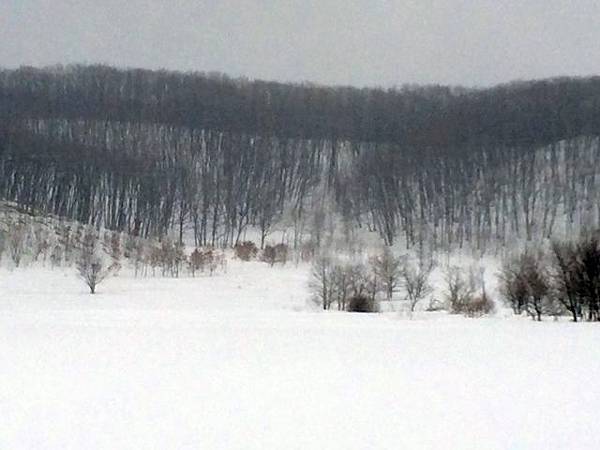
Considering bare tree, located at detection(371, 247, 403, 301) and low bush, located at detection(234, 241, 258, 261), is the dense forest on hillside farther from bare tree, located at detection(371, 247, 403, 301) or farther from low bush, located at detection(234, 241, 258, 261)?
bare tree, located at detection(371, 247, 403, 301)

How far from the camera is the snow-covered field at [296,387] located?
20.9 ft

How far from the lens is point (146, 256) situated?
48.9m

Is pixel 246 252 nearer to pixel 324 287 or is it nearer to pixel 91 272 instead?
pixel 91 272

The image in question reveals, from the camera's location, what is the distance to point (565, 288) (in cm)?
2584

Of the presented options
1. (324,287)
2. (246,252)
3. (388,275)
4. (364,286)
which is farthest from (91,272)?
(246,252)

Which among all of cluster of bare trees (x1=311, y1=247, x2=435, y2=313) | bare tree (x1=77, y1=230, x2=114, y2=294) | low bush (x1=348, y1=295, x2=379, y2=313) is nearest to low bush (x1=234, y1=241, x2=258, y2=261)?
bare tree (x1=77, y1=230, x2=114, y2=294)

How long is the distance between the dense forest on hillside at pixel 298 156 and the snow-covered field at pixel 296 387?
49.3 metres

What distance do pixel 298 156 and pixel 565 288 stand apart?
58.1 meters

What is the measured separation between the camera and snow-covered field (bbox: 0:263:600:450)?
637 cm

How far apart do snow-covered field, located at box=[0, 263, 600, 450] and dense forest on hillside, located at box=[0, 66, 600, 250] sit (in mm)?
49331

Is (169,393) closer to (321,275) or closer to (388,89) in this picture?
(321,275)

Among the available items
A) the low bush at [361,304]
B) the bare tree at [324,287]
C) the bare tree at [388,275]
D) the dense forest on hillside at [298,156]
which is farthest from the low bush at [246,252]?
the low bush at [361,304]

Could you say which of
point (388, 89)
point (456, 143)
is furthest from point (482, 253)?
point (388, 89)

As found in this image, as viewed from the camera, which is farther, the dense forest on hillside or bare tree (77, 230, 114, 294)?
the dense forest on hillside
